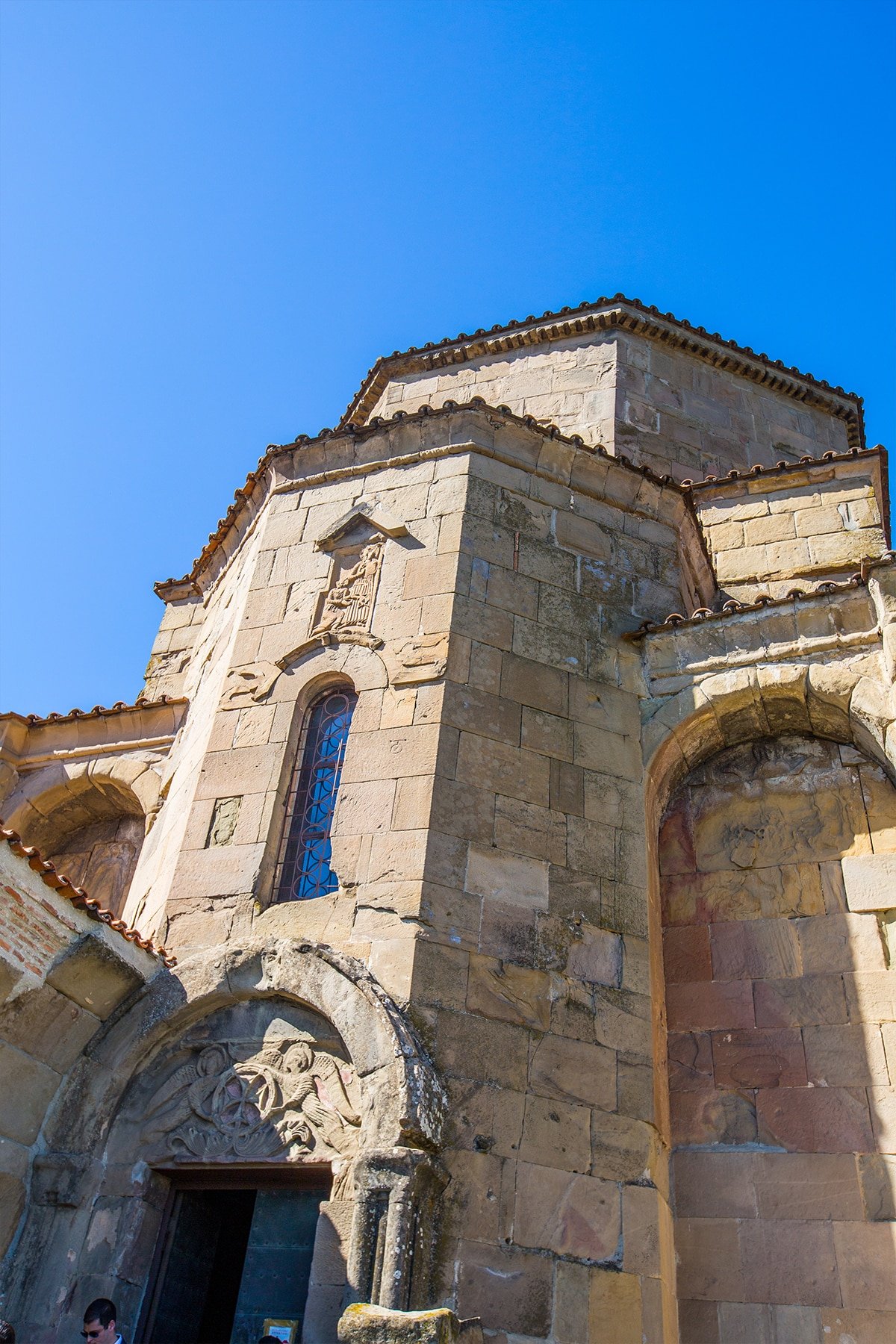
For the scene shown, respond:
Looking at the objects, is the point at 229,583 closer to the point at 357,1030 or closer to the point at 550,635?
the point at 550,635

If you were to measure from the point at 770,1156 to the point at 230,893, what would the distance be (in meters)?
3.31

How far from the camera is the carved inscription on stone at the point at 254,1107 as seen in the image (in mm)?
5426

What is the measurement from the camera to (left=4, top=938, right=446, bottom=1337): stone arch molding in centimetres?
500

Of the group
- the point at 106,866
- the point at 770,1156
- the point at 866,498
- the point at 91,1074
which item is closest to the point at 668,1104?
the point at 770,1156

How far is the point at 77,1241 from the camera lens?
5.48m

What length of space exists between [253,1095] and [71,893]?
1381mm

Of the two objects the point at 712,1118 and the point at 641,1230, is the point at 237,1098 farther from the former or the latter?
the point at 712,1118

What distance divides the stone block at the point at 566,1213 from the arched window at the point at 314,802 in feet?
6.16

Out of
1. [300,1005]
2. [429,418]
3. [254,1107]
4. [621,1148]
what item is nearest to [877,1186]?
[621,1148]

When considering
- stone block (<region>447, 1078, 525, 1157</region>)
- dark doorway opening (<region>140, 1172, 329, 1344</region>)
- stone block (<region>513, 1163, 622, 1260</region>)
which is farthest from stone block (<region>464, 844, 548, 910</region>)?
dark doorway opening (<region>140, 1172, 329, 1344</region>)

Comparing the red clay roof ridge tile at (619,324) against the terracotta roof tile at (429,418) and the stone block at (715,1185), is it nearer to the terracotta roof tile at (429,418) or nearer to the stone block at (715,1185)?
the terracotta roof tile at (429,418)

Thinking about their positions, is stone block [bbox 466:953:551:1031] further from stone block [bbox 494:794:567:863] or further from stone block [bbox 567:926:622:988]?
stone block [bbox 494:794:567:863]

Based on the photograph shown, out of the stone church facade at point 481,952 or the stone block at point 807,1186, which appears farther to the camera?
the stone block at point 807,1186

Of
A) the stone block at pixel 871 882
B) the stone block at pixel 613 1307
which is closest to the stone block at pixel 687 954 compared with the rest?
the stone block at pixel 871 882
